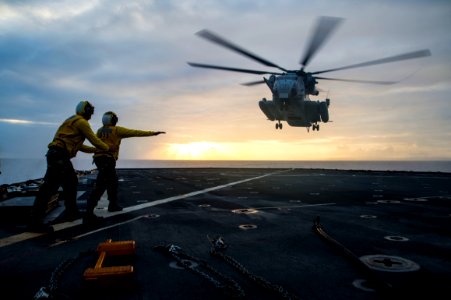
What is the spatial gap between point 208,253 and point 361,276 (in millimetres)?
1917

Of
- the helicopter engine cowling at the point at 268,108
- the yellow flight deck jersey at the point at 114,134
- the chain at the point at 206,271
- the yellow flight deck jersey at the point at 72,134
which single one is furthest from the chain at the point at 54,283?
the helicopter engine cowling at the point at 268,108

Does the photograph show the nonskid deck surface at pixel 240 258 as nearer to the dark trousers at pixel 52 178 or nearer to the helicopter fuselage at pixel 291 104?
the dark trousers at pixel 52 178

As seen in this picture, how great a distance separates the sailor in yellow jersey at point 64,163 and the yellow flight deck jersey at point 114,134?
4.08ft

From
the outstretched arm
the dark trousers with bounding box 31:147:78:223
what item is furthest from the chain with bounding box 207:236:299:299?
the outstretched arm

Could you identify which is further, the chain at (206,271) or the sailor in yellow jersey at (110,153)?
the sailor in yellow jersey at (110,153)

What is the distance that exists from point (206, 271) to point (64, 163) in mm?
3897

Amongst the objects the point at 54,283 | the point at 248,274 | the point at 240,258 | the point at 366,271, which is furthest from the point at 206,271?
the point at 366,271

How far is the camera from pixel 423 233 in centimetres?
546

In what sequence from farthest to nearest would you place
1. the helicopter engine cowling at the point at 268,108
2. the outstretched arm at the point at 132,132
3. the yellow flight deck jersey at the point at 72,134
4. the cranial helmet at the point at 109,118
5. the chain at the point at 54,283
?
the helicopter engine cowling at the point at 268,108 → the cranial helmet at the point at 109,118 → the outstretched arm at the point at 132,132 → the yellow flight deck jersey at the point at 72,134 → the chain at the point at 54,283

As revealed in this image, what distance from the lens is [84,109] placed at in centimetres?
622

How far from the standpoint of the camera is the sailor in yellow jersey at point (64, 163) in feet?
18.3

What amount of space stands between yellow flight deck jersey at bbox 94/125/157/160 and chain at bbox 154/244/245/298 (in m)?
3.90

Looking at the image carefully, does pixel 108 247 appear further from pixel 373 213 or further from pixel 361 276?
pixel 373 213

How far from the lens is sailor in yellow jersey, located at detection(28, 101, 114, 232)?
5582mm
